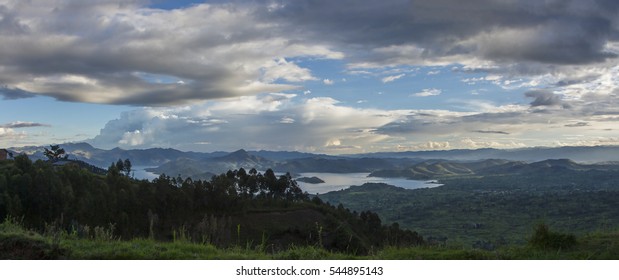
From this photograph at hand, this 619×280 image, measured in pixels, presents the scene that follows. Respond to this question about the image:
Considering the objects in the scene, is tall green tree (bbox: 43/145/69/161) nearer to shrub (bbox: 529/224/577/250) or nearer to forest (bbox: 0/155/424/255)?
forest (bbox: 0/155/424/255)

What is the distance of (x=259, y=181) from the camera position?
11900cm

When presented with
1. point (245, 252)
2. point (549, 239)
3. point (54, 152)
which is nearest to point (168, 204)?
point (54, 152)

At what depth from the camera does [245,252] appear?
10.7 metres

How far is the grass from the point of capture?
980 cm

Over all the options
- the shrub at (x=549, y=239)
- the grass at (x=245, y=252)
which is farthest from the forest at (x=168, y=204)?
the shrub at (x=549, y=239)

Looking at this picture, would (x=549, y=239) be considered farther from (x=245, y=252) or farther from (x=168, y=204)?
(x=168, y=204)

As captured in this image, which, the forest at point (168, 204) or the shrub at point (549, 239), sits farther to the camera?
the forest at point (168, 204)

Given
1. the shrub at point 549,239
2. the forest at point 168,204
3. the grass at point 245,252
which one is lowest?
the forest at point 168,204

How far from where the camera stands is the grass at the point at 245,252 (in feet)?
32.2

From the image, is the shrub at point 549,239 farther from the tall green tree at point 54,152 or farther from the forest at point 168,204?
the tall green tree at point 54,152

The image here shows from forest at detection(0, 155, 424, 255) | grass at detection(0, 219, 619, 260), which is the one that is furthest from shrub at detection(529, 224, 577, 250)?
forest at detection(0, 155, 424, 255)

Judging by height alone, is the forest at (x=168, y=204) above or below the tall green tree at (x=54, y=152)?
below
